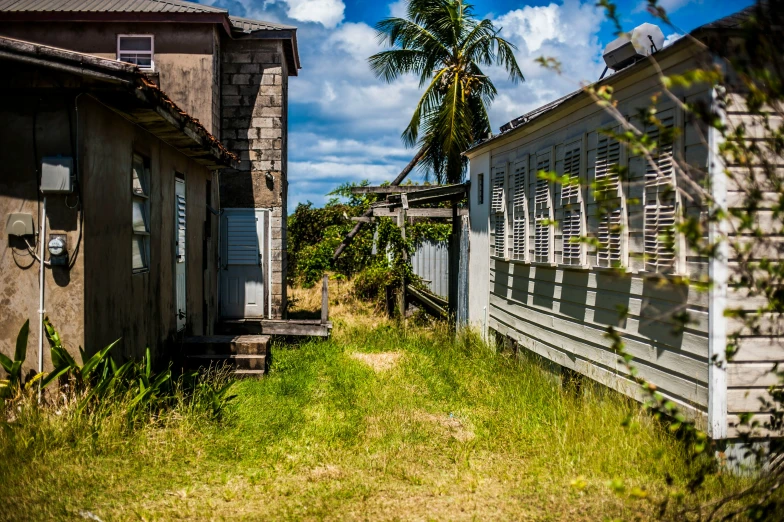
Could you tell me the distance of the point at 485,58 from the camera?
22.3 m

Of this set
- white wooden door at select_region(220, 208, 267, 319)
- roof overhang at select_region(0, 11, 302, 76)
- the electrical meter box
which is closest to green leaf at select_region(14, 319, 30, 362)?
the electrical meter box

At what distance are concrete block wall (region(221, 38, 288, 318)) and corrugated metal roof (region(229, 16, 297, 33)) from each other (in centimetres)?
23

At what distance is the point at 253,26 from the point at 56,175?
8172mm

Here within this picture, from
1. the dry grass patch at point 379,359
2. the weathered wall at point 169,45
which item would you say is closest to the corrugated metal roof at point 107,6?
the weathered wall at point 169,45

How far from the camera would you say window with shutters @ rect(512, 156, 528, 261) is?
10.2 metres

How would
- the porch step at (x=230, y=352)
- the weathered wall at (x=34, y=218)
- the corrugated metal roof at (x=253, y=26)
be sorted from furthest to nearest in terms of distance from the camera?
the corrugated metal roof at (x=253, y=26)
the porch step at (x=230, y=352)
the weathered wall at (x=34, y=218)

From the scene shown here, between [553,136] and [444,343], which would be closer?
[553,136]

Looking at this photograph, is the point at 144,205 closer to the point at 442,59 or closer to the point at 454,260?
the point at 454,260

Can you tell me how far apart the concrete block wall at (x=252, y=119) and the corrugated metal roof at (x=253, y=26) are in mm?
226

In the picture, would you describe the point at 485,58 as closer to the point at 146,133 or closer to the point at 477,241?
the point at 477,241

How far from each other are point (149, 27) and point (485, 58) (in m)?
11.9

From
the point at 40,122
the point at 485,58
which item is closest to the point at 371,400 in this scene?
the point at 40,122

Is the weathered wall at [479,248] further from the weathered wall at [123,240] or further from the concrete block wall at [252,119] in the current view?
the weathered wall at [123,240]

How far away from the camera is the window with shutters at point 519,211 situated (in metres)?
10.2
